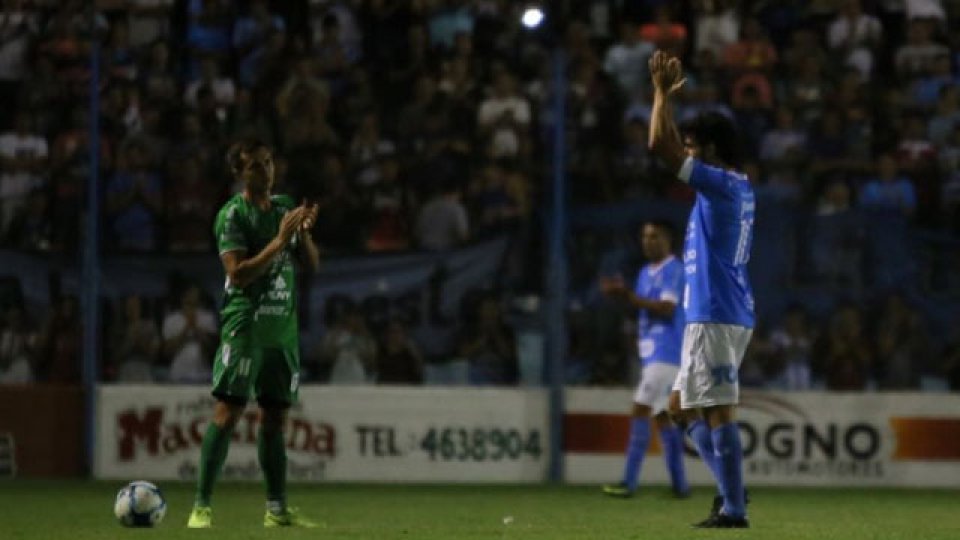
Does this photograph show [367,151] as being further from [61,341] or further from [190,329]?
[61,341]

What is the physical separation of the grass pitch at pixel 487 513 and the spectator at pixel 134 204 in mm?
1910

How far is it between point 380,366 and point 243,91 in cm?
291

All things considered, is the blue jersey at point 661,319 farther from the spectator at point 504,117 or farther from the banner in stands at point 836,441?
the spectator at point 504,117

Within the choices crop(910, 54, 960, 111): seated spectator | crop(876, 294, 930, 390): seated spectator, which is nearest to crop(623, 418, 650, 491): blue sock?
crop(876, 294, 930, 390): seated spectator

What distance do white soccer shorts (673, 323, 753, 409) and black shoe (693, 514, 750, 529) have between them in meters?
0.58

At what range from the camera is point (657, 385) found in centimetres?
1370

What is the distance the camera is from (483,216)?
1487 cm

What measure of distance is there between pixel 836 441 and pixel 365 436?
3742mm

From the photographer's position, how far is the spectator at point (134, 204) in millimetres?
15055

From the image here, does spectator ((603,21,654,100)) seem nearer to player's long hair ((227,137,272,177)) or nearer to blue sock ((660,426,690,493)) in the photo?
blue sock ((660,426,690,493))

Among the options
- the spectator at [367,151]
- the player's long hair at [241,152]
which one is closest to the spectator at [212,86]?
the spectator at [367,151]

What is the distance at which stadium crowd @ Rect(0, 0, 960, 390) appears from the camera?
1466cm

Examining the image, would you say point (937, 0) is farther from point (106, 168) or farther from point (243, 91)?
point (106, 168)

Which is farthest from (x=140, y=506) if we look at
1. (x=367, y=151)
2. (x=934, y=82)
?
(x=934, y=82)
